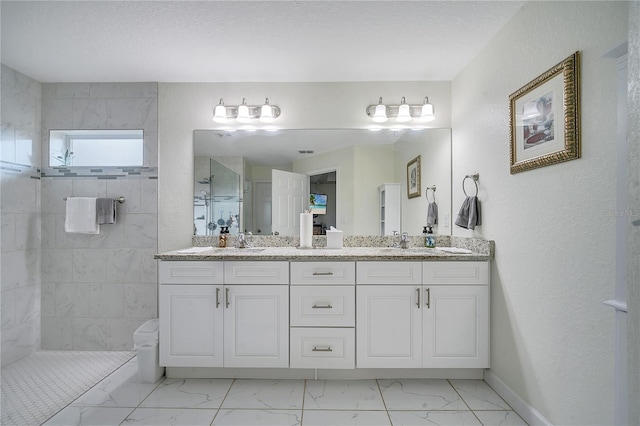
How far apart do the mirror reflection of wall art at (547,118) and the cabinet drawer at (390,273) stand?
0.86m

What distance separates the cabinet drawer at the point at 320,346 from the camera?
2.02 meters

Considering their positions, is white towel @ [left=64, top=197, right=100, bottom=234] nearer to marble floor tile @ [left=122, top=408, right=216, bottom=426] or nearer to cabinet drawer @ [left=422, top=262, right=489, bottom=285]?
marble floor tile @ [left=122, top=408, right=216, bottom=426]

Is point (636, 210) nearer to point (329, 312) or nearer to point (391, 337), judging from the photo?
point (391, 337)

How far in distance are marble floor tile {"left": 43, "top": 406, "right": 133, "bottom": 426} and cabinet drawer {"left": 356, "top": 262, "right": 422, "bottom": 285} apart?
1626 mm

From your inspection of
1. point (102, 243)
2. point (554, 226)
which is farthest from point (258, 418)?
point (102, 243)

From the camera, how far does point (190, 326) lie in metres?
2.05

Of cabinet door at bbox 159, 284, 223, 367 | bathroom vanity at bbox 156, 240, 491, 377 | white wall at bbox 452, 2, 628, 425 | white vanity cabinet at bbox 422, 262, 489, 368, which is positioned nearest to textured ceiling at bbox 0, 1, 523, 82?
white wall at bbox 452, 2, 628, 425

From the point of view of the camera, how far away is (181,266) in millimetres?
2059

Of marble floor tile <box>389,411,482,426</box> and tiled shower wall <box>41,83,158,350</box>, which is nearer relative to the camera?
marble floor tile <box>389,411,482,426</box>

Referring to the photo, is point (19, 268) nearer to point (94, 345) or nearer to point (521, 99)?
point (94, 345)

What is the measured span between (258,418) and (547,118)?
2.23 meters

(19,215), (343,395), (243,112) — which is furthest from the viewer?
(243,112)

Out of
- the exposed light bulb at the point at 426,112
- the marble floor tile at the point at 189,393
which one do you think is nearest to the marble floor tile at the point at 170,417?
the marble floor tile at the point at 189,393

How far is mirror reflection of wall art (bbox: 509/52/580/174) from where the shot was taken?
1340mm
